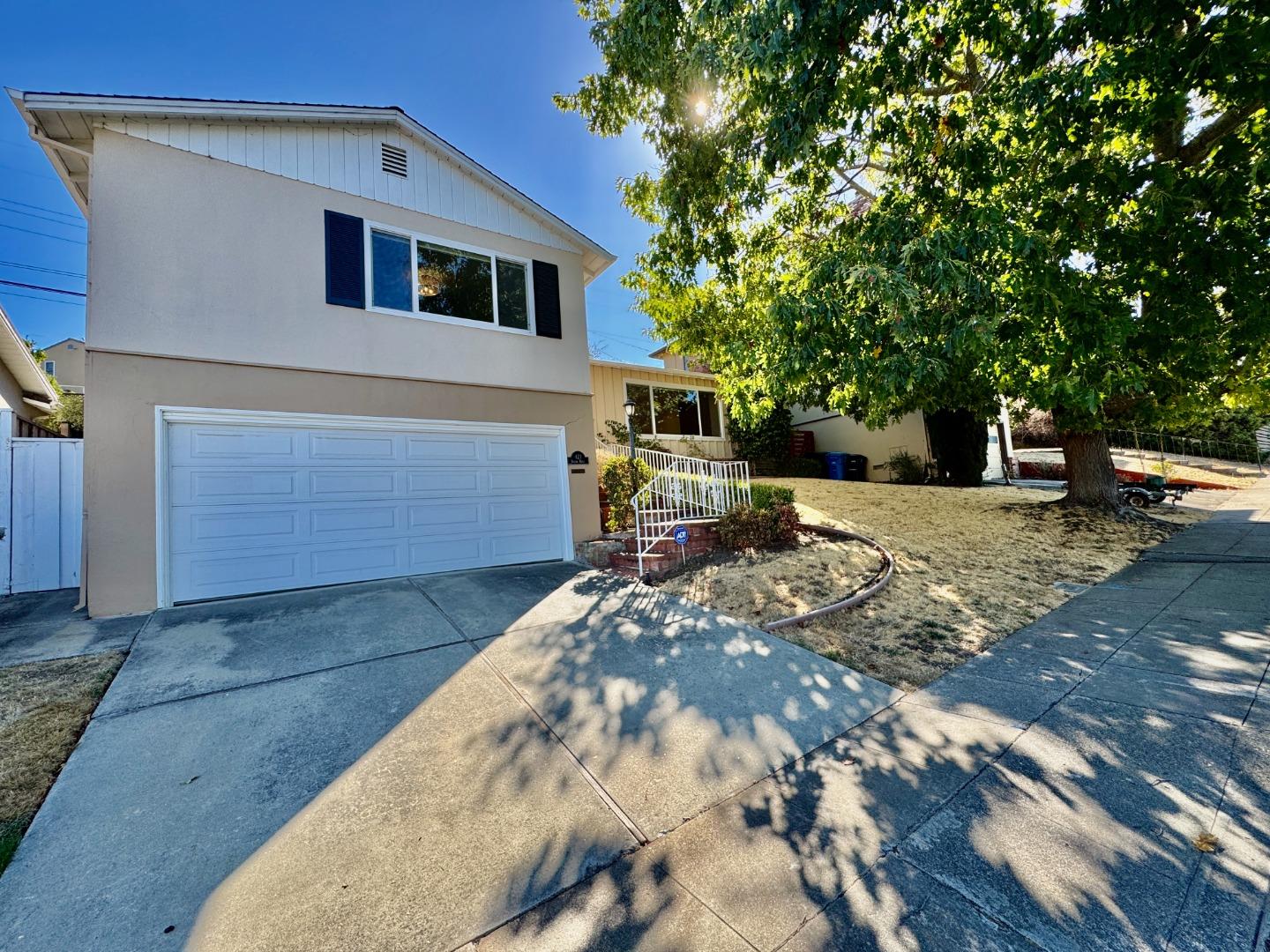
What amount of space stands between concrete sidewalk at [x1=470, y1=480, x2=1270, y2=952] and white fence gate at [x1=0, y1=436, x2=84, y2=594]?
28.8 feet

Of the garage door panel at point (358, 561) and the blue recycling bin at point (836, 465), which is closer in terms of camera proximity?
the garage door panel at point (358, 561)

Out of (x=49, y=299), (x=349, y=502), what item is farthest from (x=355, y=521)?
(x=49, y=299)

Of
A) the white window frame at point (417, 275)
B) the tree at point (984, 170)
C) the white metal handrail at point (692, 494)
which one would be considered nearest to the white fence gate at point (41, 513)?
the white window frame at point (417, 275)

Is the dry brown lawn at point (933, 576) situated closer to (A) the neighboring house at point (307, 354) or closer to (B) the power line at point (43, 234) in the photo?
(A) the neighboring house at point (307, 354)

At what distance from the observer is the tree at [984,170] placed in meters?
4.31

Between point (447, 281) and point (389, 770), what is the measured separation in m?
6.76

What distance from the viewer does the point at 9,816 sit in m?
2.31

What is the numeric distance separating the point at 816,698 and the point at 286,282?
24.4 feet

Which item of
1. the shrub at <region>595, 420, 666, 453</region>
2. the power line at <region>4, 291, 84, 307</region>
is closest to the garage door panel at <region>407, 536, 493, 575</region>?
the shrub at <region>595, 420, 666, 453</region>

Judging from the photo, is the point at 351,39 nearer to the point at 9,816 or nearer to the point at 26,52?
the point at 26,52

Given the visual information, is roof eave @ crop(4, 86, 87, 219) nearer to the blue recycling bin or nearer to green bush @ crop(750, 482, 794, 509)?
green bush @ crop(750, 482, 794, 509)

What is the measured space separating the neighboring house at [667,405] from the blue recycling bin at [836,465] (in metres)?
3.17

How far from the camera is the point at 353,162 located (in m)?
6.98

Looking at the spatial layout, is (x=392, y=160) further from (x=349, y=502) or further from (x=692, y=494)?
(x=692, y=494)
